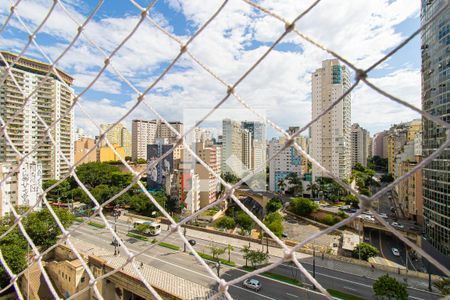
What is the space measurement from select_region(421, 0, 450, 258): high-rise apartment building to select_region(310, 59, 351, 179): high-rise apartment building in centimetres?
504

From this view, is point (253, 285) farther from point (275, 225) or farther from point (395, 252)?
point (395, 252)

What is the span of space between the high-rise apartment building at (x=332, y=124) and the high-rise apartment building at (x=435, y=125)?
199 inches

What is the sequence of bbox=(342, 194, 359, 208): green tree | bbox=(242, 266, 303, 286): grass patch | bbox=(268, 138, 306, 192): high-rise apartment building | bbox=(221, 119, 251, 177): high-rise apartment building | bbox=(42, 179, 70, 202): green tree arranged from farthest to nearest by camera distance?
1. bbox=(268, 138, 306, 192): high-rise apartment building
2. bbox=(221, 119, 251, 177): high-rise apartment building
3. bbox=(42, 179, 70, 202): green tree
4. bbox=(342, 194, 359, 208): green tree
5. bbox=(242, 266, 303, 286): grass patch

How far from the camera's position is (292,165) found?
1099 cm

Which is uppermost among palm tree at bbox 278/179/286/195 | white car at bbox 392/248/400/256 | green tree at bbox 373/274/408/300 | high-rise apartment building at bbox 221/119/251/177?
high-rise apartment building at bbox 221/119/251/177

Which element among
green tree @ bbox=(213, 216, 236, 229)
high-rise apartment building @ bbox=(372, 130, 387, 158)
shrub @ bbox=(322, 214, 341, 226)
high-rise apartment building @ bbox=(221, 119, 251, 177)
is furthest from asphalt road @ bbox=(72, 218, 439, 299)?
high-rise apartment building @ bbox=(372, 130, 387, 158)

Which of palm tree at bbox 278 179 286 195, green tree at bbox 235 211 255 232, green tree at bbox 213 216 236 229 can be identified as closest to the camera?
green tree at bbox 235 211 255 232

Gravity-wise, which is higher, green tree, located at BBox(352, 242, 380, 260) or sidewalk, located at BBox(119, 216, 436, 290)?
green tree, located at BBox(352, 242, 380, 260)

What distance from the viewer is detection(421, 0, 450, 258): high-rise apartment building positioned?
3877 millimetres

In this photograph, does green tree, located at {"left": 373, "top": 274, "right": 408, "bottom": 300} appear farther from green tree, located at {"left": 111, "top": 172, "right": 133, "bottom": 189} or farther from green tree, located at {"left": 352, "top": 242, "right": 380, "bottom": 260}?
green tree, located at {"left": 111, "top": 172, "right": 133, "bottom": 189}

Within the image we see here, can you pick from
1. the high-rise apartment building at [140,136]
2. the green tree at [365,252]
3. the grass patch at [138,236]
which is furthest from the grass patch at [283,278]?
the high-rise apartment building at [140,136]

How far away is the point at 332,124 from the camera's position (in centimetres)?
974

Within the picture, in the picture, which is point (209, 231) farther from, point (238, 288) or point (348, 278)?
point (348, 278)

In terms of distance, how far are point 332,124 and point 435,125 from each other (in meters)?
5.68
